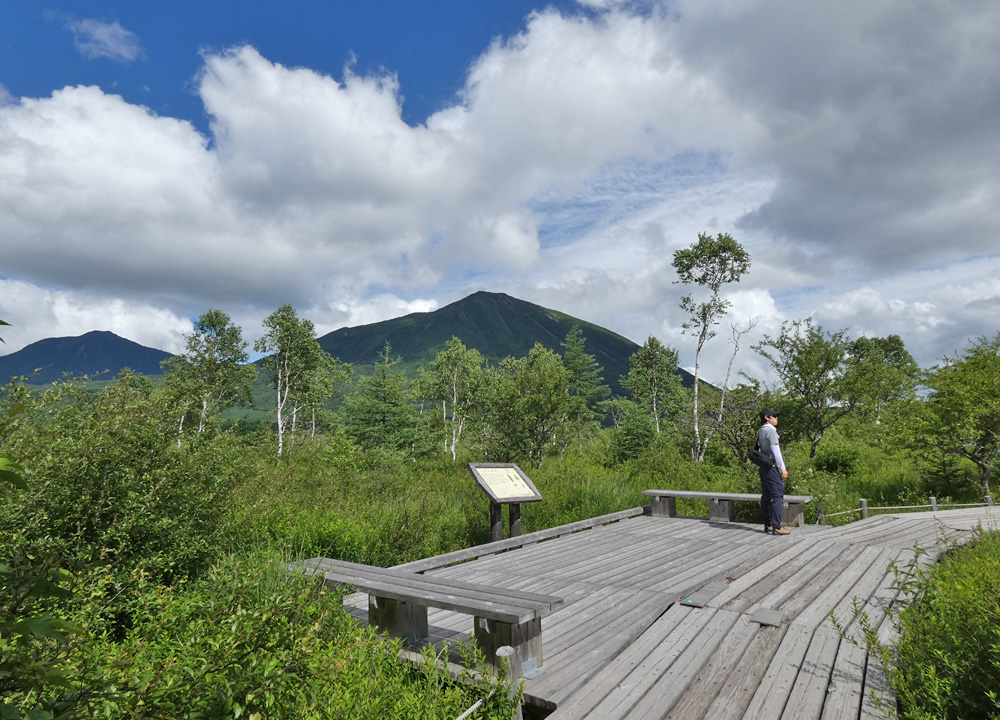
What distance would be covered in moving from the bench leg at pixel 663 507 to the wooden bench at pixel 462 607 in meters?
6.88

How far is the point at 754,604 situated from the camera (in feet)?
16.7

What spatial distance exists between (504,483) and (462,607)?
4.59m

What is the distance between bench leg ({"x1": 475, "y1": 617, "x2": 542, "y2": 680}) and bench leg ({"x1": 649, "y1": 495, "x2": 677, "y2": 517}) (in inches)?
281

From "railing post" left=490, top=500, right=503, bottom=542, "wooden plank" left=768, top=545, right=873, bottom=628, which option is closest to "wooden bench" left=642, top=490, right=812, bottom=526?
"wooden plank" left=768, top=545, right=873, bottom=628

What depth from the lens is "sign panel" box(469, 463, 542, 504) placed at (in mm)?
7859

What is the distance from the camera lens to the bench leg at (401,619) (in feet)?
13.8

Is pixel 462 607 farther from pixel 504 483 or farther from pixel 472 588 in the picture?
pixel 504 483

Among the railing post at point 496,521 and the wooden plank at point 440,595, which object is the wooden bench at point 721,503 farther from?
the wooden plank at point 440,595

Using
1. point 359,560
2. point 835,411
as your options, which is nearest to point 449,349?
point 835,411

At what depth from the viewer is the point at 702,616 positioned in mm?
4801

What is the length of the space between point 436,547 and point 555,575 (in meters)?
2.59

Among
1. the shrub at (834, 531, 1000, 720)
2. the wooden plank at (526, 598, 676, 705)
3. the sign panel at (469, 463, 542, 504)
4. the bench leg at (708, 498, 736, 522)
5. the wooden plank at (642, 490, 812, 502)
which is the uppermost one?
the sign panel at (469, 463, 542, 504)

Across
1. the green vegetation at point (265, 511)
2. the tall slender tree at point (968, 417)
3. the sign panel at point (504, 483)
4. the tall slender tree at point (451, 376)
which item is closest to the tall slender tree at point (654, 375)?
the tall slender tree at point (451, 376)

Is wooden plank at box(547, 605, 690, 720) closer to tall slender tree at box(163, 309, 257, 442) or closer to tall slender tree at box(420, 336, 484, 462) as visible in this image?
tall slender tree at box(163, 309, 257, 442)
